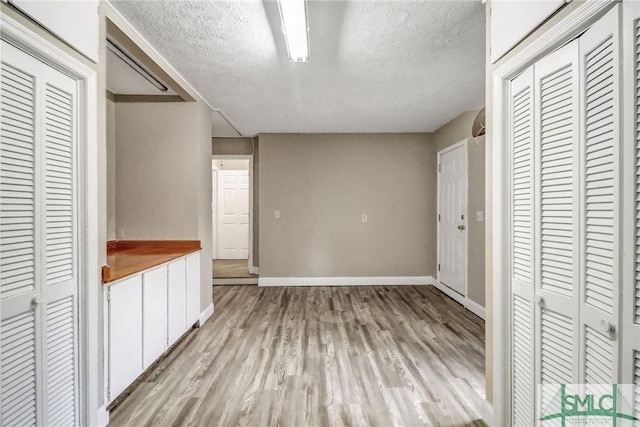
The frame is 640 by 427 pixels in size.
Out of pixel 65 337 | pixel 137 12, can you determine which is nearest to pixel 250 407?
pixel 65 337

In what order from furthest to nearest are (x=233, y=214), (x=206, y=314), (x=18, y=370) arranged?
(x=233, y=214) < (x=206, y=314) < (x=18, y=370)

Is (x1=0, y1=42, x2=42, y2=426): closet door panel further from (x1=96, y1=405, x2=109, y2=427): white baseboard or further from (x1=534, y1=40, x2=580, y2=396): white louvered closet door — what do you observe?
(x1=534, y1=40, x2=580, y2=396): white louvered closet door

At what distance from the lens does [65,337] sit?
4.91 feet

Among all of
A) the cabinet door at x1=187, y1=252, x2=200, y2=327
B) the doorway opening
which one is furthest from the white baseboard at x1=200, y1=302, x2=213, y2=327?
the doorway opening

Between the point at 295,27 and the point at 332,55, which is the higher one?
the point at 332,55

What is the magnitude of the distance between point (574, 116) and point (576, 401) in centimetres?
111

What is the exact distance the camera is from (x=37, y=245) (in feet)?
4.45

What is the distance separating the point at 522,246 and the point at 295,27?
1803mm

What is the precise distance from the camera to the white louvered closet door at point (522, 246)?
1411 mm

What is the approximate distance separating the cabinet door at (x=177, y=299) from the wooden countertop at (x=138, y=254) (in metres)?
0.12

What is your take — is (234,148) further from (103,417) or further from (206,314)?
(103,417)

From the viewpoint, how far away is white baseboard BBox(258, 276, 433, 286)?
4922 mm

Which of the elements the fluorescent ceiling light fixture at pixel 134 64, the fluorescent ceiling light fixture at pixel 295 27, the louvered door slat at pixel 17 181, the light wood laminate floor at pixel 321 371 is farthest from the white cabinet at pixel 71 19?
the light wood laminate floor at pixel 321 371

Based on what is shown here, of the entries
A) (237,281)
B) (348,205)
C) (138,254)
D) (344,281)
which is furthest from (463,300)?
(138,254)
